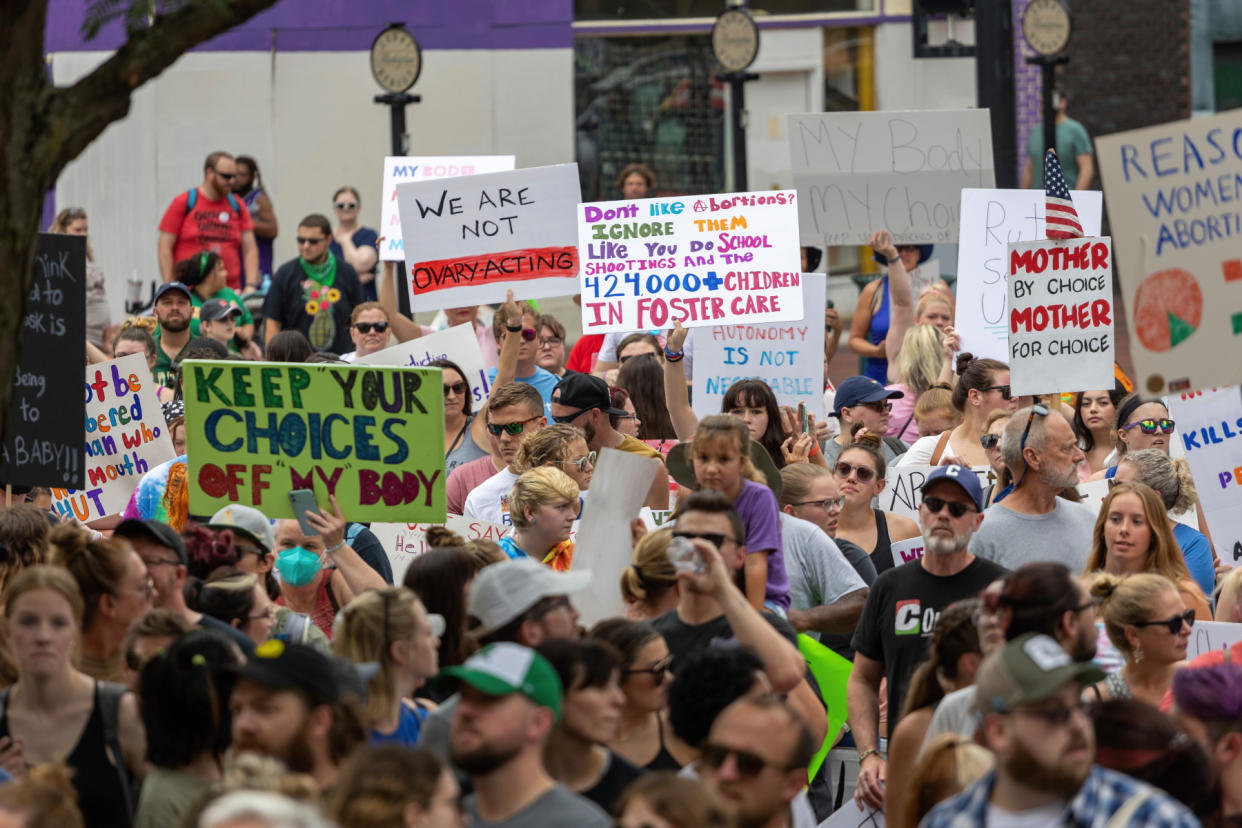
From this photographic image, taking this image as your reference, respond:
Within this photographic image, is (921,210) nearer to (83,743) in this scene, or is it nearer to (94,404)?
(94,404)

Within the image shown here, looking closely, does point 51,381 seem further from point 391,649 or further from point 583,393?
point 391,649

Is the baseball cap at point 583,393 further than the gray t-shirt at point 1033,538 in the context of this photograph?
Yes

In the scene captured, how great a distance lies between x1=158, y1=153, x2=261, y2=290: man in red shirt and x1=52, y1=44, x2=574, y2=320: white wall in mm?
5677

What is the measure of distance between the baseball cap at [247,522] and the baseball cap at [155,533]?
0.35 m

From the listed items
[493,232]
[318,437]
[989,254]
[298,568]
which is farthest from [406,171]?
[298,568]

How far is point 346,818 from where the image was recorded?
362cm

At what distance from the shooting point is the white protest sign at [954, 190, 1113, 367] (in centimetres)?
1065

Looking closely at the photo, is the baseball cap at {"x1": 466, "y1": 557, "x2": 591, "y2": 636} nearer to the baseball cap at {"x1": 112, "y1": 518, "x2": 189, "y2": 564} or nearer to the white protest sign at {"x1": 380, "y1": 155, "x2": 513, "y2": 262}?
the baseball cap at {"x1": 112, "y1": 518, "x2": 189, "y2": 564}

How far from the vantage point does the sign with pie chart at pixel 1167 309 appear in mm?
6059

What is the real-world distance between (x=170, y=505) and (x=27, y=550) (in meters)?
1.40

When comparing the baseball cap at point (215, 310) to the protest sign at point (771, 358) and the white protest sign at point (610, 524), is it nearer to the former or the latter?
the protest sign at point (771, 358)

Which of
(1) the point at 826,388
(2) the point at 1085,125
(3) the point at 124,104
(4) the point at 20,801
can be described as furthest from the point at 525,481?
(2) the point at 1085,125

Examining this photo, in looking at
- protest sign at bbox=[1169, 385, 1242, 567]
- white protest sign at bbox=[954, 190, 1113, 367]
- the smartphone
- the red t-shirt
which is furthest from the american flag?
the red t-shirt

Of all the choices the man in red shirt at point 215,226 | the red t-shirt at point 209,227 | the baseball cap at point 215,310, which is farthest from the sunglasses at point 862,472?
the red t-shirt at point 209,227
